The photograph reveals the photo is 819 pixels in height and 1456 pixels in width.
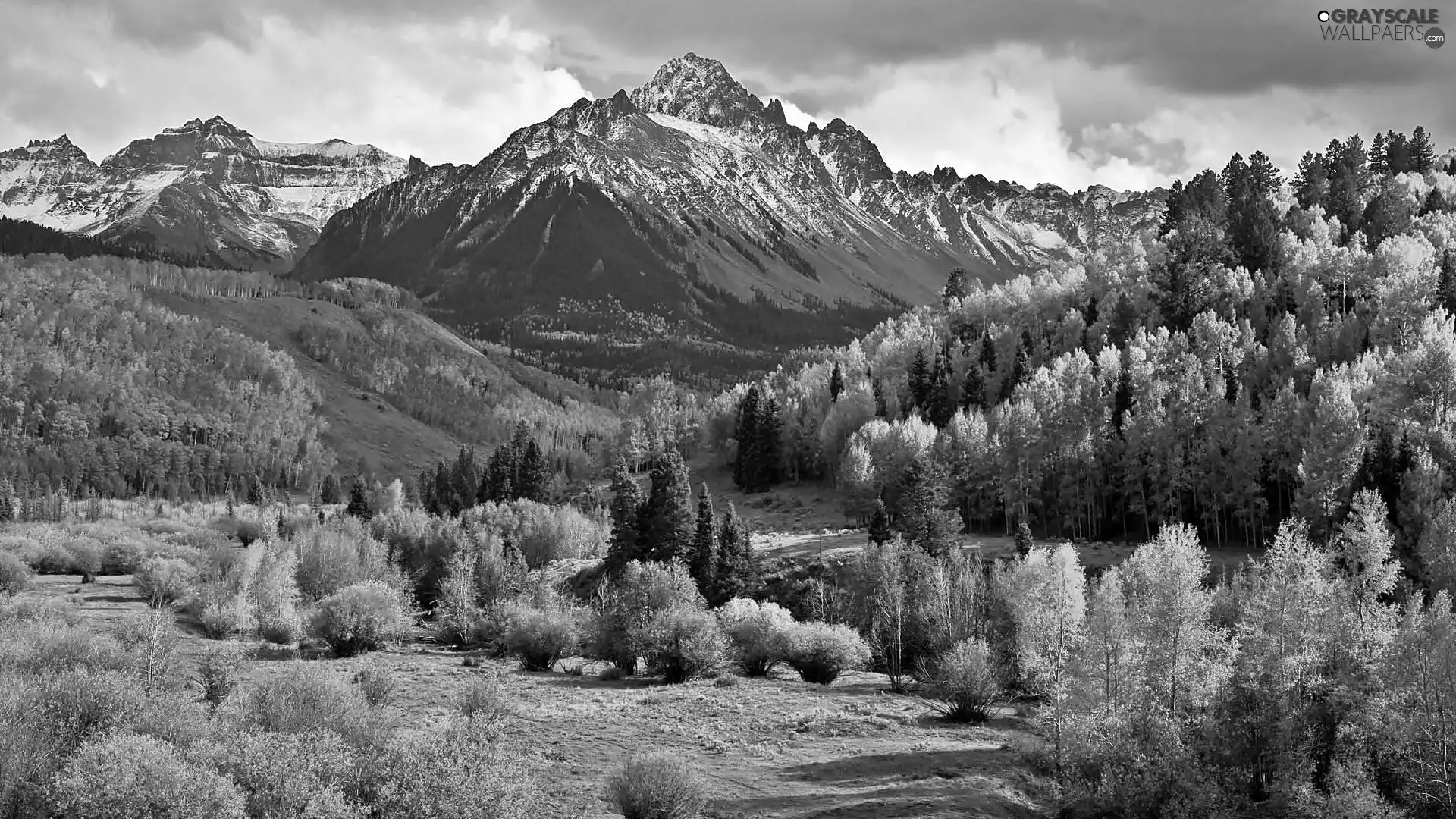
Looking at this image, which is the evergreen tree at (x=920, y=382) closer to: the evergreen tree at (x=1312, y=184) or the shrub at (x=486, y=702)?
the evergreen tree at (x=1312, y=184)

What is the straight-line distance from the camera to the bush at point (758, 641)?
7188cm

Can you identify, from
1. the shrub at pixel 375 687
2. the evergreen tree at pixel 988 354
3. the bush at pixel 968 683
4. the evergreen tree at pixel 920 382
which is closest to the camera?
the shrub at pixel 375 687

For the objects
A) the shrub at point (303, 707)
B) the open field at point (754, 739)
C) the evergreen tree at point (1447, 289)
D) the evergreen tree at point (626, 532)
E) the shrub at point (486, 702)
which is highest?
the evergreen tree at point (1447, 289)

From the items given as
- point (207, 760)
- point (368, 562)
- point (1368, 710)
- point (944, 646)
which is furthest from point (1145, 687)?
point (368, 562)

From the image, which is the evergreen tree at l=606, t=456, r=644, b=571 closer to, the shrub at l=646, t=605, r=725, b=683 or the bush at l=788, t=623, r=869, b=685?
the bush at l=788, t=623, r=869, b=685

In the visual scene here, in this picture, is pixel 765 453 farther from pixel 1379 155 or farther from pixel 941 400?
pixel 1379 155

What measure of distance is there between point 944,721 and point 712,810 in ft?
75.2

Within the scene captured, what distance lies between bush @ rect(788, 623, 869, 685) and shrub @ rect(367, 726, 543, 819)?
1420 inches

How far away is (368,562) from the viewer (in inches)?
4626

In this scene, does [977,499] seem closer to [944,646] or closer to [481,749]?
[944,646]

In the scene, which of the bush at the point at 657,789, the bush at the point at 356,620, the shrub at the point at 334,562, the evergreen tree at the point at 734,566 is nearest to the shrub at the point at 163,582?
the shrub at the point at 334,562

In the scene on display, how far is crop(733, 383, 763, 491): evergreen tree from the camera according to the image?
15938 centimetres

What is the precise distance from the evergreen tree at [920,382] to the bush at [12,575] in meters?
110

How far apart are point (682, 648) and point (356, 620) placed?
22.3m
